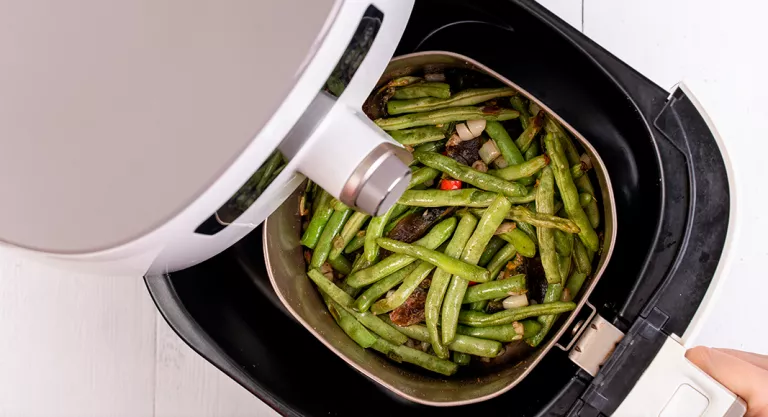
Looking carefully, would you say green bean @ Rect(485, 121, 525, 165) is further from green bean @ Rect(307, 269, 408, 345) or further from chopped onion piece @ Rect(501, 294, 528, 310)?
green bean @ Rect(307, 269, 408, 345)

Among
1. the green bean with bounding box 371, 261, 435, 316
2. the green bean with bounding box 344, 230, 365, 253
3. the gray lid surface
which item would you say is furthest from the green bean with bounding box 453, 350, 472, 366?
the gray lid surface

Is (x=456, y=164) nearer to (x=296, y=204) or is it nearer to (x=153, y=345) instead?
(x=296, y=204)

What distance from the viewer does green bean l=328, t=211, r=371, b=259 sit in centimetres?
90

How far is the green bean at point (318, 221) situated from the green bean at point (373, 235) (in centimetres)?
6

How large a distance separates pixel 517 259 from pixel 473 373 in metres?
0.18

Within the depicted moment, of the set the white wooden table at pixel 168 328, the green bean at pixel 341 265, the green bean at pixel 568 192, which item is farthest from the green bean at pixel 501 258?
the white wooden table at pixel 168 328

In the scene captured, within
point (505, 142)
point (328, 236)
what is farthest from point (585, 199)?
point (328, 236)

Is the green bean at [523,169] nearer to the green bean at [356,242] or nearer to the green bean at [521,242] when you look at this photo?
the green bean at [521,242]

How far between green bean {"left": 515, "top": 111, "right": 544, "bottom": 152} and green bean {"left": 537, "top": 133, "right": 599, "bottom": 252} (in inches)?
1.0

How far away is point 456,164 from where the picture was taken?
89 cm

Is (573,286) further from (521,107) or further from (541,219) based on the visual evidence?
(521,107)

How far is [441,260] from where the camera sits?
0.87 m

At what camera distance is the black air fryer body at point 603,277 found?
2.21ft

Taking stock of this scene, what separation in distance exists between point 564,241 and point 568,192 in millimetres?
79
